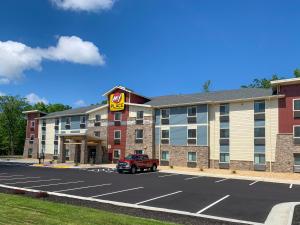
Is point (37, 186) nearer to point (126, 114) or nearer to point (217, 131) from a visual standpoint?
point (217, 131)

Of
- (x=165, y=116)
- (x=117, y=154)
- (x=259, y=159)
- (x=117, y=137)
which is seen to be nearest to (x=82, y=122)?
(x=117, y=137)

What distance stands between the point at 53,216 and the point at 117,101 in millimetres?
39426

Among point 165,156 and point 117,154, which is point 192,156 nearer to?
point 165,156

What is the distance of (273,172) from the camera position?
34812mm

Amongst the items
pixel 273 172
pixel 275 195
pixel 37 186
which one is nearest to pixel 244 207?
pixel 275 195

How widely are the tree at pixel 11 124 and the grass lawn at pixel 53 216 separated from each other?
8114cm

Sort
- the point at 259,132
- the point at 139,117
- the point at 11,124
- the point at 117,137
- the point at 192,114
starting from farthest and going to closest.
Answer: the point at 11,124 → the point at 117,137 → the point at 139,117 → the point at 192,114 → the point at 259,132

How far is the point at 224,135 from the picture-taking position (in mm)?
39438

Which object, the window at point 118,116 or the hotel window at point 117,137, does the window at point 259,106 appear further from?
the hotel window at point 117,137

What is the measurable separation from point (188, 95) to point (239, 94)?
8750mm

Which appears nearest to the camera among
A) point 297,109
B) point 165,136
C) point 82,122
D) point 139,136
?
point 297,109

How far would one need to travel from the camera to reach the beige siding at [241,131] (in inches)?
1469

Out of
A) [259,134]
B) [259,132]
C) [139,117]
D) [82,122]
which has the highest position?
[139,117]

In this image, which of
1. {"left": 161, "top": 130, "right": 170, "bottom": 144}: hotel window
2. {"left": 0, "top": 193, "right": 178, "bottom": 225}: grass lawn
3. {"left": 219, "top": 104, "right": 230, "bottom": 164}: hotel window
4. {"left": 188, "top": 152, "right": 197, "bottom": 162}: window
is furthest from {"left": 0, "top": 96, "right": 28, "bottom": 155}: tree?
{"left": 0, "top": 193, "right": 178, "bottom": 225}: grass lawn
